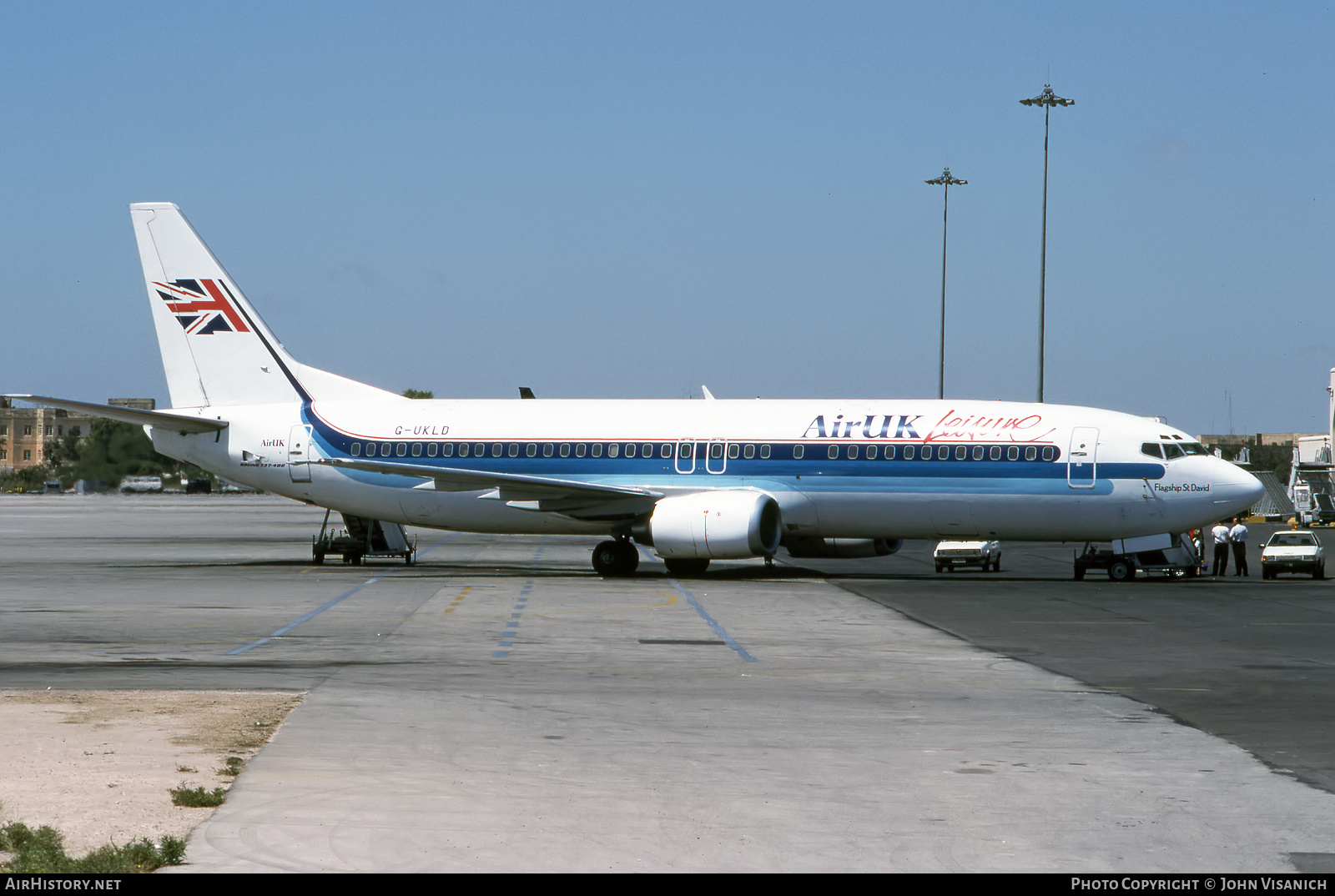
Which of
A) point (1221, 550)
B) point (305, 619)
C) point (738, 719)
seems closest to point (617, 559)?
point (305, 619)

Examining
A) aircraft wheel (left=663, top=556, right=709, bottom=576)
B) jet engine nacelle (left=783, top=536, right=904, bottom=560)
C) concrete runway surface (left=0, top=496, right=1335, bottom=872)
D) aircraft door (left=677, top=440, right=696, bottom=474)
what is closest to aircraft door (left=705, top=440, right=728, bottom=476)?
aircraft door (left=677, top=440, right=696, bottom=474)

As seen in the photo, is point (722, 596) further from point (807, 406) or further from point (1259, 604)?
point (1259, 604)

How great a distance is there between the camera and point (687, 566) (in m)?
38.2

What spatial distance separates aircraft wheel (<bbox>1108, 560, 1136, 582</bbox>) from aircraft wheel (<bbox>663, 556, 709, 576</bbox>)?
10384 mm

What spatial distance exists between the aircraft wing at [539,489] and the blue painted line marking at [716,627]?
3.05 meters

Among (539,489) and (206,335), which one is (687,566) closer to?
(539,489)

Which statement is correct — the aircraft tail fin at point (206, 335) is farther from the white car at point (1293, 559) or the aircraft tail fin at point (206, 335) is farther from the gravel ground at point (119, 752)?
the gravel ground at point (119, 752)

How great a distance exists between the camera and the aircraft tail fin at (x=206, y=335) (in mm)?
40438

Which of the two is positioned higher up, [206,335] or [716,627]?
[206,335]

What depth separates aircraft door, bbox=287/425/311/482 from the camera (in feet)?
128

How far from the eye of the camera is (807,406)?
3656 centimetres

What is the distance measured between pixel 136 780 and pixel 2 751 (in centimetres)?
179

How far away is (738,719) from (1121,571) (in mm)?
24564

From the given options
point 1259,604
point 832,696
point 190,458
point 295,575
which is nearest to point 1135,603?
point 1259,604
